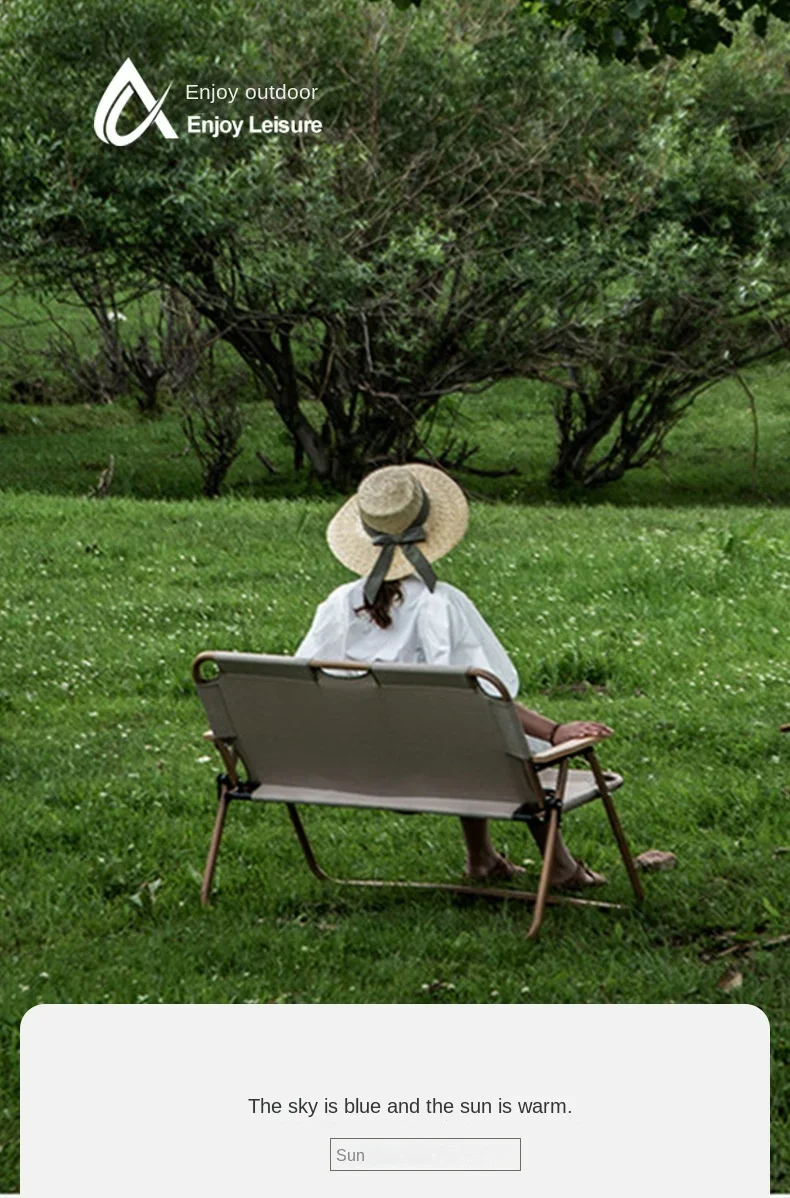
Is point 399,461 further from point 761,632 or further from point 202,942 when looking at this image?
point 202,942

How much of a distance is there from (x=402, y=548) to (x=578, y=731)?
68 cm

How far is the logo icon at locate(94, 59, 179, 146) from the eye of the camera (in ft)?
48.8

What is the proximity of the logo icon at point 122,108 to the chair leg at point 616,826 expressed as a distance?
420 inches

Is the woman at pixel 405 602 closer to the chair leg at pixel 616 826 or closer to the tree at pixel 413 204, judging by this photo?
the chair leg at pixel 616 826

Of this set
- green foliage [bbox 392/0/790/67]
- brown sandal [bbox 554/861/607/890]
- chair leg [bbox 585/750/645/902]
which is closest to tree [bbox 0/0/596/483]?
green foliage [bbox 392/0/790/67]

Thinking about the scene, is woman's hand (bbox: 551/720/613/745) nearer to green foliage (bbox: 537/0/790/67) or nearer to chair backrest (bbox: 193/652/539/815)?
chair backrest (bbox: 193/652/539/815)

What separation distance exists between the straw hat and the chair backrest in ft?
1.18

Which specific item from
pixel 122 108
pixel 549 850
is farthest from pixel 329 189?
pixel 549 850

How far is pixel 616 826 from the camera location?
197 inches

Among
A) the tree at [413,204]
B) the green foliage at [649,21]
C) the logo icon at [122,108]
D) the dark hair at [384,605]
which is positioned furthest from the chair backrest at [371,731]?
the logo icon at [122,108]

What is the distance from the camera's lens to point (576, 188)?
17.1 metres

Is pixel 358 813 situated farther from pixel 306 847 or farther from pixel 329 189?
pixel 329 189
